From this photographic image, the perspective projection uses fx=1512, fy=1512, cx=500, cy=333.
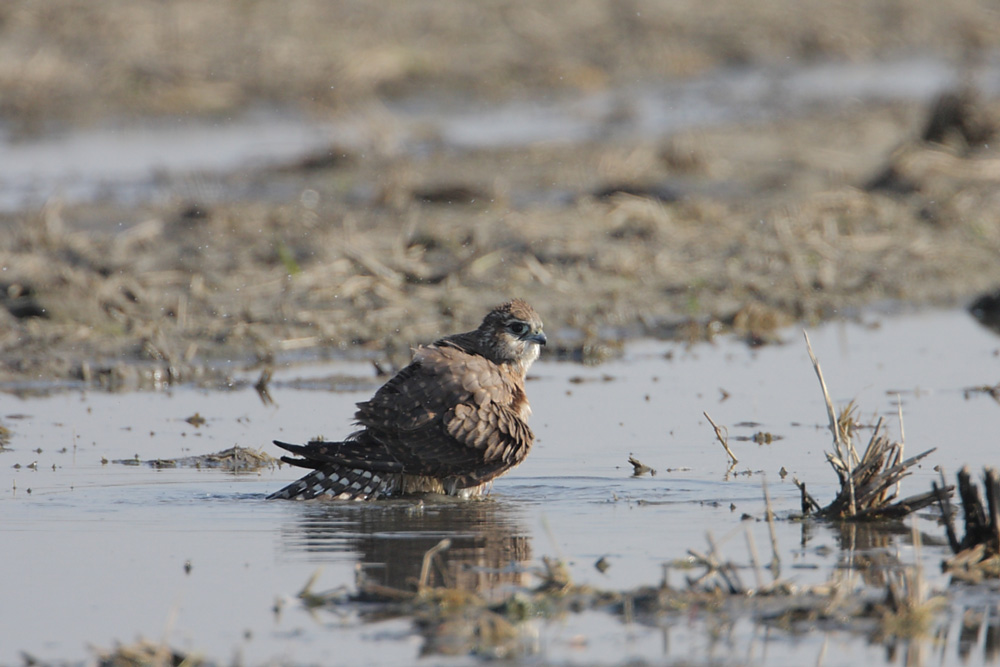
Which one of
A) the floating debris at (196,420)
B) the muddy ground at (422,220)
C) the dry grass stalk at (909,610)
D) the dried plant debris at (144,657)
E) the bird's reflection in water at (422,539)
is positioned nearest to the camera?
the dried plant debris at (144,657)

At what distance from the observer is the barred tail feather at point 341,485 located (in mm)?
7727

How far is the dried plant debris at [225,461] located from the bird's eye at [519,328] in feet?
5.19

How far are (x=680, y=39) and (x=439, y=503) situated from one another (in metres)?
19.7

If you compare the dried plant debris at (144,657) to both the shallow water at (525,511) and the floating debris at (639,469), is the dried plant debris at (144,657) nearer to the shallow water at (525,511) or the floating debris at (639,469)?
the shallow water at (525,511)

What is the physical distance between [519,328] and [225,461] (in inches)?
73.0

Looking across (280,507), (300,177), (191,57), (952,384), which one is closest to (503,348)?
(280,507)

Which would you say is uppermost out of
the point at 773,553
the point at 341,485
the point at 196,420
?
the point at 196,420

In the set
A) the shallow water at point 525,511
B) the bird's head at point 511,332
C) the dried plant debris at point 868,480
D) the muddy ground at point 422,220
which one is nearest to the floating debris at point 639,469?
the shallow water at point 525,511

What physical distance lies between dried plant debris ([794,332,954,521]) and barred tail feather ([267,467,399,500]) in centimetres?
230

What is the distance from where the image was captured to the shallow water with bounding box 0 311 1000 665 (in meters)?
5.38

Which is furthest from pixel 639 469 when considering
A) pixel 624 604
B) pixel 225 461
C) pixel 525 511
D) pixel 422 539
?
pixel 624 604

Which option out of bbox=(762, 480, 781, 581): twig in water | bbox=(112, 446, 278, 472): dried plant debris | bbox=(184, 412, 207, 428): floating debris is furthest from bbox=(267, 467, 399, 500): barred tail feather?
bbox=(762, 480, 781, 581): twig in water

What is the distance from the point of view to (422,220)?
14.6 metres

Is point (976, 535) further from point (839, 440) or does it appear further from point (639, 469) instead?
point (639, 469)
